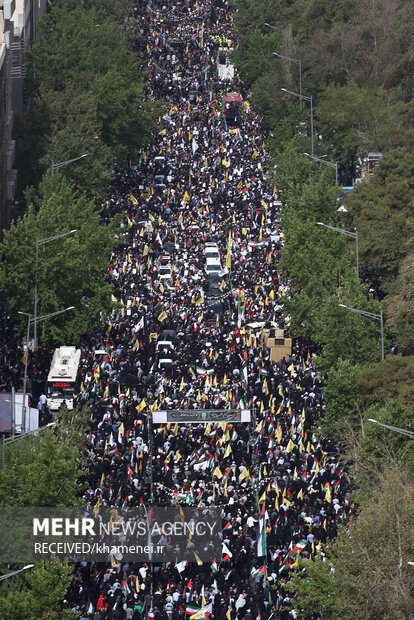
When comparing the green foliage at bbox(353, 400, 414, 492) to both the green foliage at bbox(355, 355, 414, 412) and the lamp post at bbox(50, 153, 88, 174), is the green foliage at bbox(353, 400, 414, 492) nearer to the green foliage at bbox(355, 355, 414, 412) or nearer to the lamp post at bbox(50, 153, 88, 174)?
the green foliage at bbox(355, 355, 414, 412)

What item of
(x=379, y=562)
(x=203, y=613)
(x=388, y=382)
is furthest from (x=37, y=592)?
(x=388, y=382)

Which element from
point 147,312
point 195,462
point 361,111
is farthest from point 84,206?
point 195,462

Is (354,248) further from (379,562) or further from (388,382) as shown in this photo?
(379,562)

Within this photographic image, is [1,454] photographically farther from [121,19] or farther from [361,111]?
[121,19]

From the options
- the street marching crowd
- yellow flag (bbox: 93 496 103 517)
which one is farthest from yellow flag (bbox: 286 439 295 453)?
yellow flag (bbox: 93 496 103 517)

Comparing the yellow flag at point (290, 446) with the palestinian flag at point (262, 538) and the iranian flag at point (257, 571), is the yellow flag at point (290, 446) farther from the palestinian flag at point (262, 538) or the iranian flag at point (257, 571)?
the iranian flag at point (257, 571)
